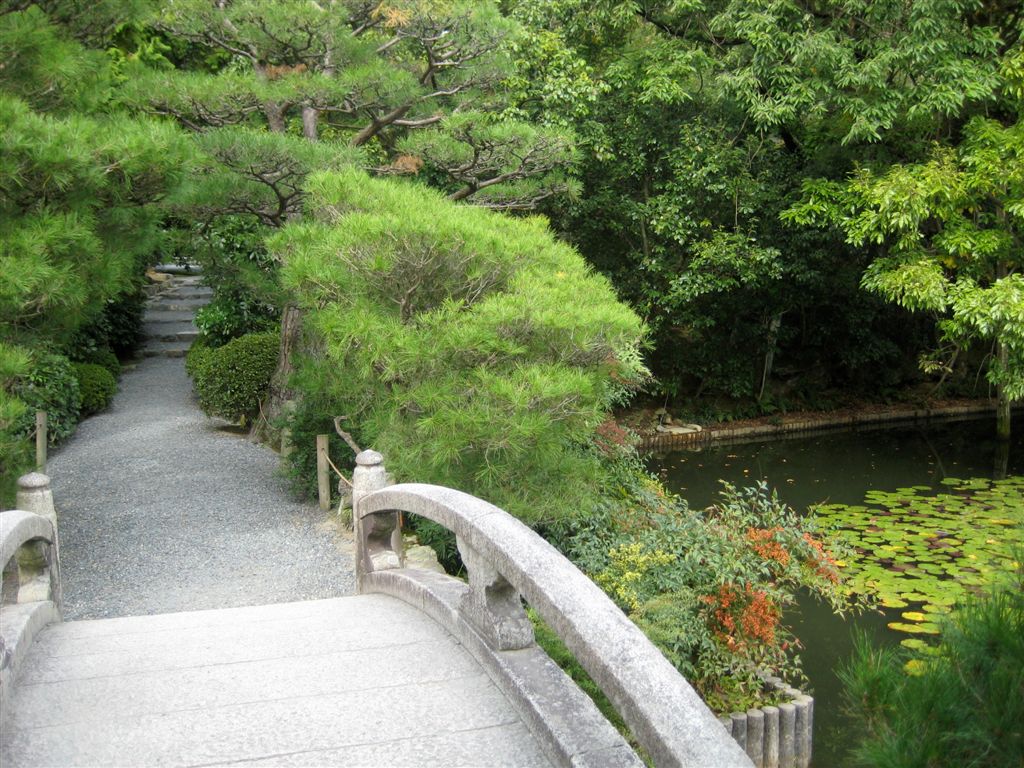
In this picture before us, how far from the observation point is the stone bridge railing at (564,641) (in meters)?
2.03

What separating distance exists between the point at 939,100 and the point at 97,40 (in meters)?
7.99

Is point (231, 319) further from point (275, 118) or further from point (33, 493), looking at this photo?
point (33, 493)

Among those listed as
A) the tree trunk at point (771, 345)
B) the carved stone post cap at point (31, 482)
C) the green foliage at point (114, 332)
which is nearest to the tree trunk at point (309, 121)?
the green foliage at point (114, 332)

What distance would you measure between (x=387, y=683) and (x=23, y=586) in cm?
220

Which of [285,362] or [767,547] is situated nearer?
[767,547]

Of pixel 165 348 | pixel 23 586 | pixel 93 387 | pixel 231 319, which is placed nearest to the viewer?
pixel 23 586

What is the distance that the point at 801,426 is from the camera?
53.8 feet

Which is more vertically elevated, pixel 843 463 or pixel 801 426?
pixel 843 463

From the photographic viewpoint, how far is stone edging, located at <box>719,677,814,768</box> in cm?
582

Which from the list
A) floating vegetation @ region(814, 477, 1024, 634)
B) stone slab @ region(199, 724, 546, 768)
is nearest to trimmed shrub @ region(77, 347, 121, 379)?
floating vegetation @ region(814, 477, 1024, 634)

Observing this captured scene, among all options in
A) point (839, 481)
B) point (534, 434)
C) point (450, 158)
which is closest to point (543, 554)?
point (534, 434)

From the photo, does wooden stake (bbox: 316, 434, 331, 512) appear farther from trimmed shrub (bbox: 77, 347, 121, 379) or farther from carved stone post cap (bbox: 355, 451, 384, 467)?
trimmed shrub (bbox: 77, 347, 121, 379)

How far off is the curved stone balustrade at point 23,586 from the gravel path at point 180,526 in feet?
6.11

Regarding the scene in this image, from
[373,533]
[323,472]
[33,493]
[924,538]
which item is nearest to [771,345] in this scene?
[924,538]
